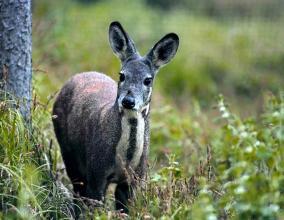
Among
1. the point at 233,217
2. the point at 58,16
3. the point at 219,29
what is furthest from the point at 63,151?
the point at 219,29

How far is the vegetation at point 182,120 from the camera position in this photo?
5738 mm

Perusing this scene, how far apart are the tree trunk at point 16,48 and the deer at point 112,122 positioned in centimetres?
48

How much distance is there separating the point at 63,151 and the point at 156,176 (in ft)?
6.51

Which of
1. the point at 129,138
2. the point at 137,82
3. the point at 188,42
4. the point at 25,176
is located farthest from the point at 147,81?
the point at 188,42

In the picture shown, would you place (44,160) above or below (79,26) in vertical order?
below

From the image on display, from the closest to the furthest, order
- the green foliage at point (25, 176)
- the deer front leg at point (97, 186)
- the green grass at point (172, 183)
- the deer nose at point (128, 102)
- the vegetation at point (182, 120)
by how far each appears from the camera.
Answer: the green grass at point (172, 183) → the vegetation at point (182, 120) → the green foliage at point (25, 176) → the deer nose at point (128, 102) → the deer front leg at point (97, 186)

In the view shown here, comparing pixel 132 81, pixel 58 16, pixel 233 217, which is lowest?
pixel 233 217

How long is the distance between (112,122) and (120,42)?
35.2 inches

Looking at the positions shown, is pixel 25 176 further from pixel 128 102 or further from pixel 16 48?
pixel 16 48

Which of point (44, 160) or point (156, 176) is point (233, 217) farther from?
point (44, 160)

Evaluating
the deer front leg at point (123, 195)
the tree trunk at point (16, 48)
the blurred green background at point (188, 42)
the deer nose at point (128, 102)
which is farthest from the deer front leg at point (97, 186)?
the blurred green background at point (188, 42)

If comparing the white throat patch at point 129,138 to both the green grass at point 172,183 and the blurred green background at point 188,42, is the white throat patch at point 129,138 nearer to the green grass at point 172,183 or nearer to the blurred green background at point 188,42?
the green grass at point 172,183

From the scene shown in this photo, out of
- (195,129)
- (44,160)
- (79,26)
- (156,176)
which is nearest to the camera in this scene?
(156,176)

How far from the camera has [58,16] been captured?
1491cm
